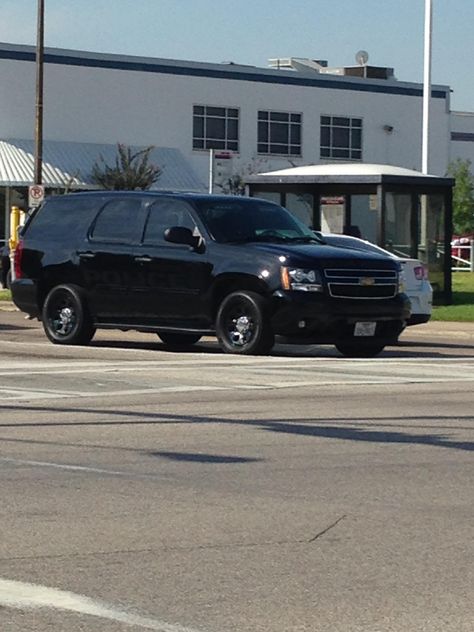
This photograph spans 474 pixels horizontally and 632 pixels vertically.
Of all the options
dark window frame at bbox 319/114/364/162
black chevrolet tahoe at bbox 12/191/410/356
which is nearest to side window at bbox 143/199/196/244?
black chevrolet tahoe at bbox 12/191/410/356

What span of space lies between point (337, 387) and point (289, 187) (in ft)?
54.2

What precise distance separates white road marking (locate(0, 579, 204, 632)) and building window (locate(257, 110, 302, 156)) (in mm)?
64490

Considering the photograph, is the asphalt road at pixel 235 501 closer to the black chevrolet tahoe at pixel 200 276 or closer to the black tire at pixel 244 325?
the black tire at pixel 244 325

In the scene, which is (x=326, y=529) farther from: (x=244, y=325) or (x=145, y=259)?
(x=145, y=259)

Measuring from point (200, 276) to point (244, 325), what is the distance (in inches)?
35.3

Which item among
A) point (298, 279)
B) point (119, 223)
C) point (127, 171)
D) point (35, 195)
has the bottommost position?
point (298, 279)

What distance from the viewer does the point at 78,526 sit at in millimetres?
8625

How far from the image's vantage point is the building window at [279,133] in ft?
234

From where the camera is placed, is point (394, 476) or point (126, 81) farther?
point (126, 81)

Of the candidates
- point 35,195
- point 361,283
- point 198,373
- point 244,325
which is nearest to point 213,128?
point 35,195

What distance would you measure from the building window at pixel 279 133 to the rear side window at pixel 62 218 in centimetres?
4923

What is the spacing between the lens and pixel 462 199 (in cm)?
8369

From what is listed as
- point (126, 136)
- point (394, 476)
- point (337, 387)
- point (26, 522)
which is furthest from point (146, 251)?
point (126, 136)

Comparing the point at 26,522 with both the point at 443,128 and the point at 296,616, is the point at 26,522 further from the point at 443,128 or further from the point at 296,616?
the point at 443,128
